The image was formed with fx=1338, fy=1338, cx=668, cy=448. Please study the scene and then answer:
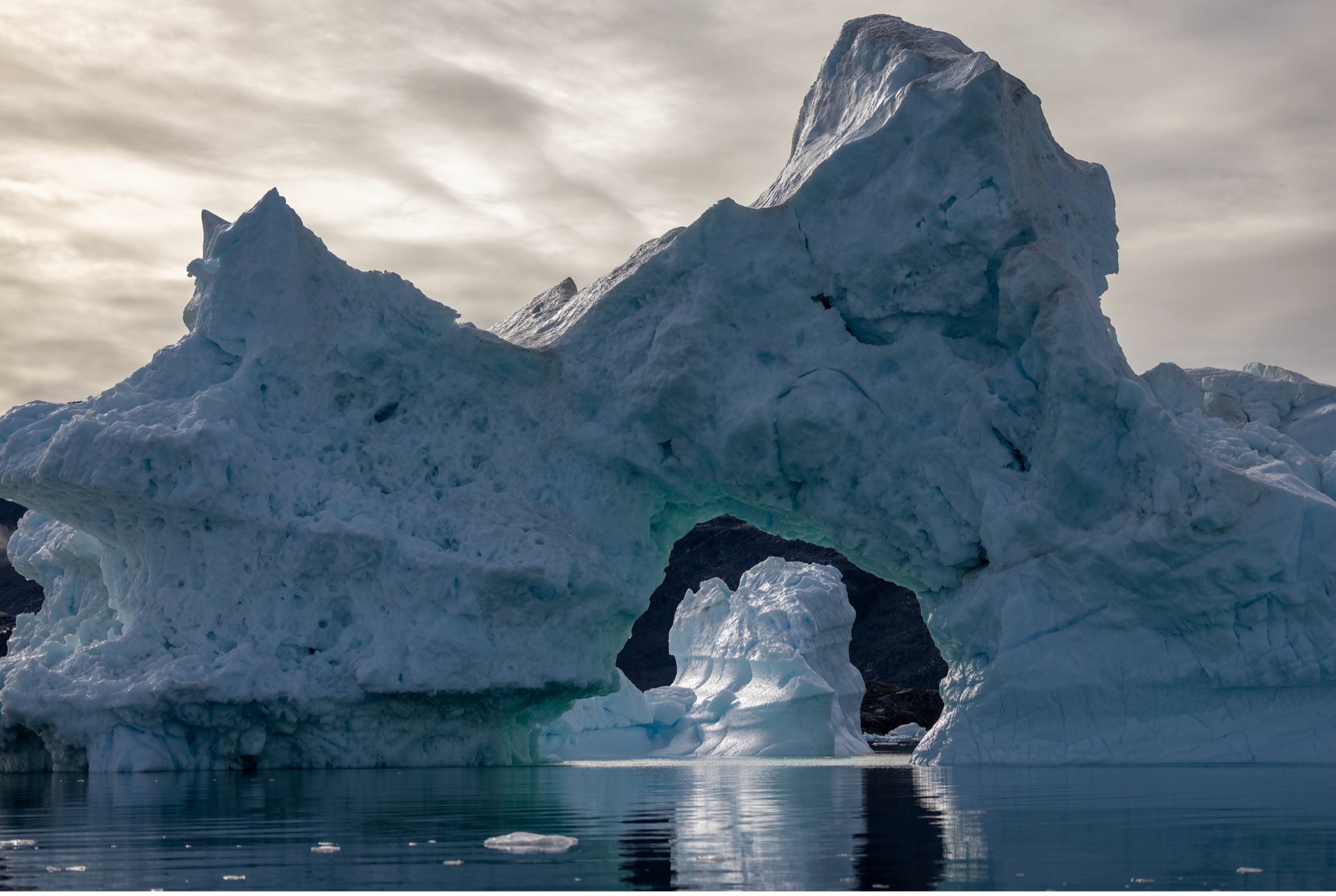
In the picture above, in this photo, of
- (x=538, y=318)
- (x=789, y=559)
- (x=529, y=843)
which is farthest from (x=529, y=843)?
(x=789, y=559)

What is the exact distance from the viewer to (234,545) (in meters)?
16.3

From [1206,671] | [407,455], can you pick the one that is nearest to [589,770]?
[407,455]

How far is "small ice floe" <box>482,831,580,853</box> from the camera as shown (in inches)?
249

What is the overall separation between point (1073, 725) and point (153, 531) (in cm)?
1118

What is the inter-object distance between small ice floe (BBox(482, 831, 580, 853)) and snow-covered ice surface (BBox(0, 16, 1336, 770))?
956 cm

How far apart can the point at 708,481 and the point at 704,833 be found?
10.6 meters

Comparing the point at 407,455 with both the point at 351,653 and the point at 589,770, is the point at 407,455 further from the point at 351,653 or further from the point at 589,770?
the point at 589,770

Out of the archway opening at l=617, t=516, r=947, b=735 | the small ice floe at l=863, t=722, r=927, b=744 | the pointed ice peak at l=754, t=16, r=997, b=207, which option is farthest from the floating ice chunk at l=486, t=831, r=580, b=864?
the archway opening at l=617, t=516, r=947, b=735

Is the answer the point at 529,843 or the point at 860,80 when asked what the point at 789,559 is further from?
the point at 529,843

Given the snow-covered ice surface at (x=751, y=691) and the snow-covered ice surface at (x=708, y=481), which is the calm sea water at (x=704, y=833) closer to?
the snow-covered ice surface at (x=708, y=481)

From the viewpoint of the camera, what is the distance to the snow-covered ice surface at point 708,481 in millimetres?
15031

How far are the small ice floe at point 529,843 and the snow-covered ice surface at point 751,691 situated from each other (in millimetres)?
20327

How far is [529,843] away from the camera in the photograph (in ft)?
21.0

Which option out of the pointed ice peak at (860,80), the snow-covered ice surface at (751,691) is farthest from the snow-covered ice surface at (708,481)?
the snow-covered ice surface at (751,691)
